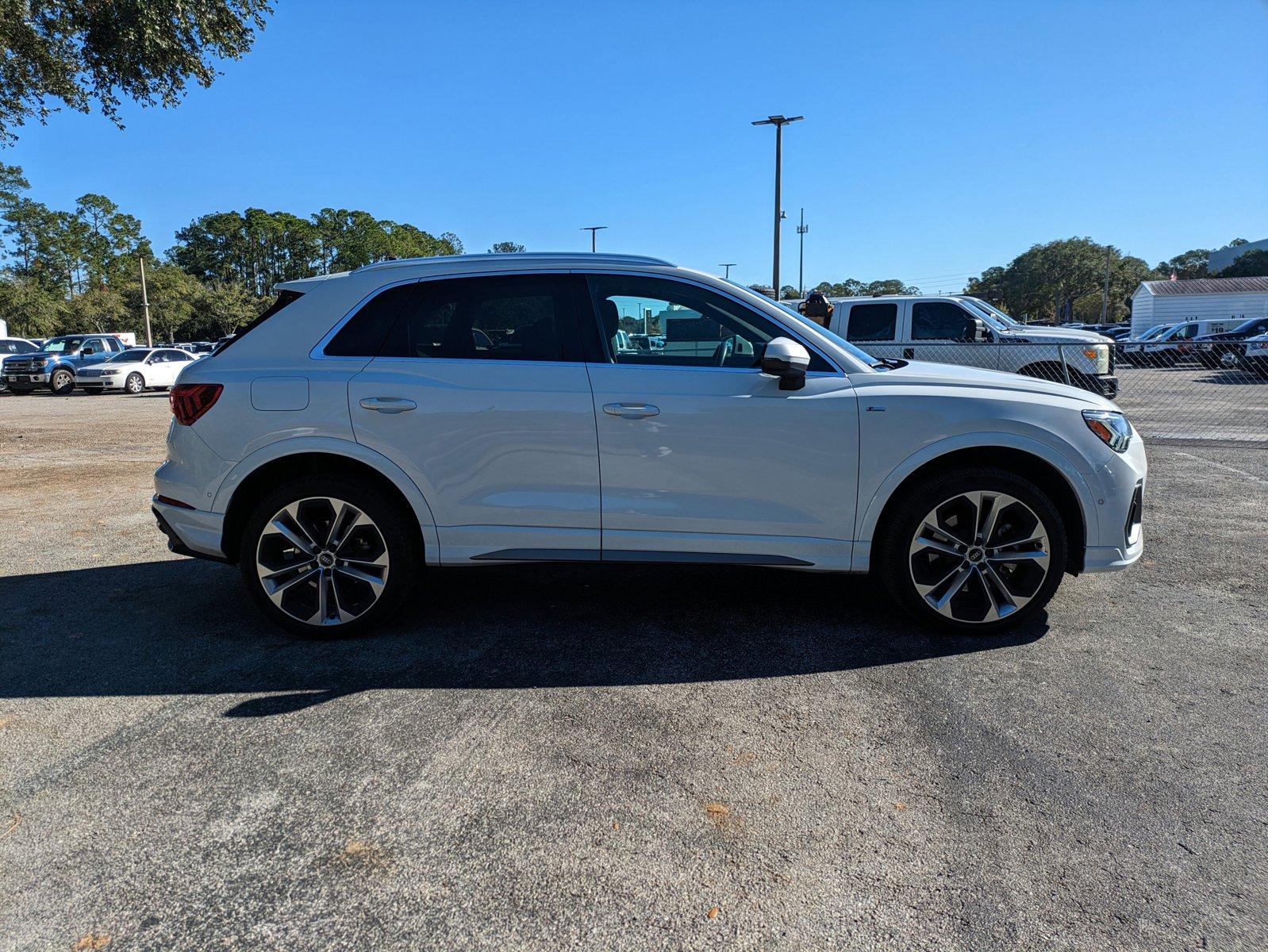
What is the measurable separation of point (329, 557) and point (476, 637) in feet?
2.71

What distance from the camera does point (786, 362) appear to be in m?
3.71

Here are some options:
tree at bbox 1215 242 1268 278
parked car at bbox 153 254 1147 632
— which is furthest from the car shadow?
tree at bbox 1215 242 1268 278

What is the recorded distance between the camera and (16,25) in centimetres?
1065

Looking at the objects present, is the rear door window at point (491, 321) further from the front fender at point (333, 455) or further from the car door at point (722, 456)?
the front fender at point (333, 455)

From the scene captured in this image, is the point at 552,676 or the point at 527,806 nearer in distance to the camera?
the point at 527,806

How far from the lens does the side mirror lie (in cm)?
371

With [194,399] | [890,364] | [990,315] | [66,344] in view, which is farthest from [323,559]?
[66,344]

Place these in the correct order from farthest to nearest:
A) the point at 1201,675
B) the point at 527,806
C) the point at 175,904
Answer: the point at 1201,675, the point at 527,806, the point at 175,904

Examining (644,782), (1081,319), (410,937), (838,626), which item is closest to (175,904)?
(410,937)

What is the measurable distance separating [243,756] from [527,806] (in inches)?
44.1

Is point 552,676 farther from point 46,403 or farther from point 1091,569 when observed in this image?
point 46,403

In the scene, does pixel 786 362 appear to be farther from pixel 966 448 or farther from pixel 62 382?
pixel 62 382

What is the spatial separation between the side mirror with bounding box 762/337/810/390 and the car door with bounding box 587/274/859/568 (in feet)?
0.23

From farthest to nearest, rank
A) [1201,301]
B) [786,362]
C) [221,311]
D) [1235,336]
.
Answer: [221,311] → [1201,301] → [1235,336] → [786,362]
